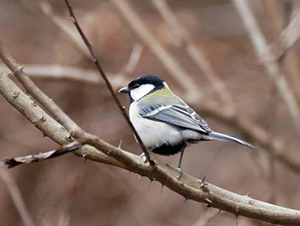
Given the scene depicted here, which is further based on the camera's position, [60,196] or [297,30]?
[60,196]

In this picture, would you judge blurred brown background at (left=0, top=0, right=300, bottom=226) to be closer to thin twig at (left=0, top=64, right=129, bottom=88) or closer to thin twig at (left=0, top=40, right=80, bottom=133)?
thin twig at (left=0, top=64, right=129, bottom=88)

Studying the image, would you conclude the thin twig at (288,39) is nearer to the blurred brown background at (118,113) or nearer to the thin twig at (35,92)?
the blurred brown background at (118,113)

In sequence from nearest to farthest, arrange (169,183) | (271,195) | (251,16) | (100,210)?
Result: (169,183)
(271,195)
(251,16)
(100,210)

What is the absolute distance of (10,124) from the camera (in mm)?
6922

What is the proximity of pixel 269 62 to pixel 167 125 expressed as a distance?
1947 mm

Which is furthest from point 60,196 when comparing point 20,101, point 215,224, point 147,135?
point 20,101

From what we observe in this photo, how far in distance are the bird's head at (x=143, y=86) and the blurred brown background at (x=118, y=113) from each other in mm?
2294

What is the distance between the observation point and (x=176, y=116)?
11.0ft

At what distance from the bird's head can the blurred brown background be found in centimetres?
229

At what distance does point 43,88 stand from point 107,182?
1528 mm

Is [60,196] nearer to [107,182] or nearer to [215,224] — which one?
[107,182]

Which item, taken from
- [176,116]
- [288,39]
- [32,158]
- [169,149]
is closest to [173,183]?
[32,158]

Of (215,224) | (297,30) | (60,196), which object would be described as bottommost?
(215,224)

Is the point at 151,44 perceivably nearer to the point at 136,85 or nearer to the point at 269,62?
the point at 269,62
